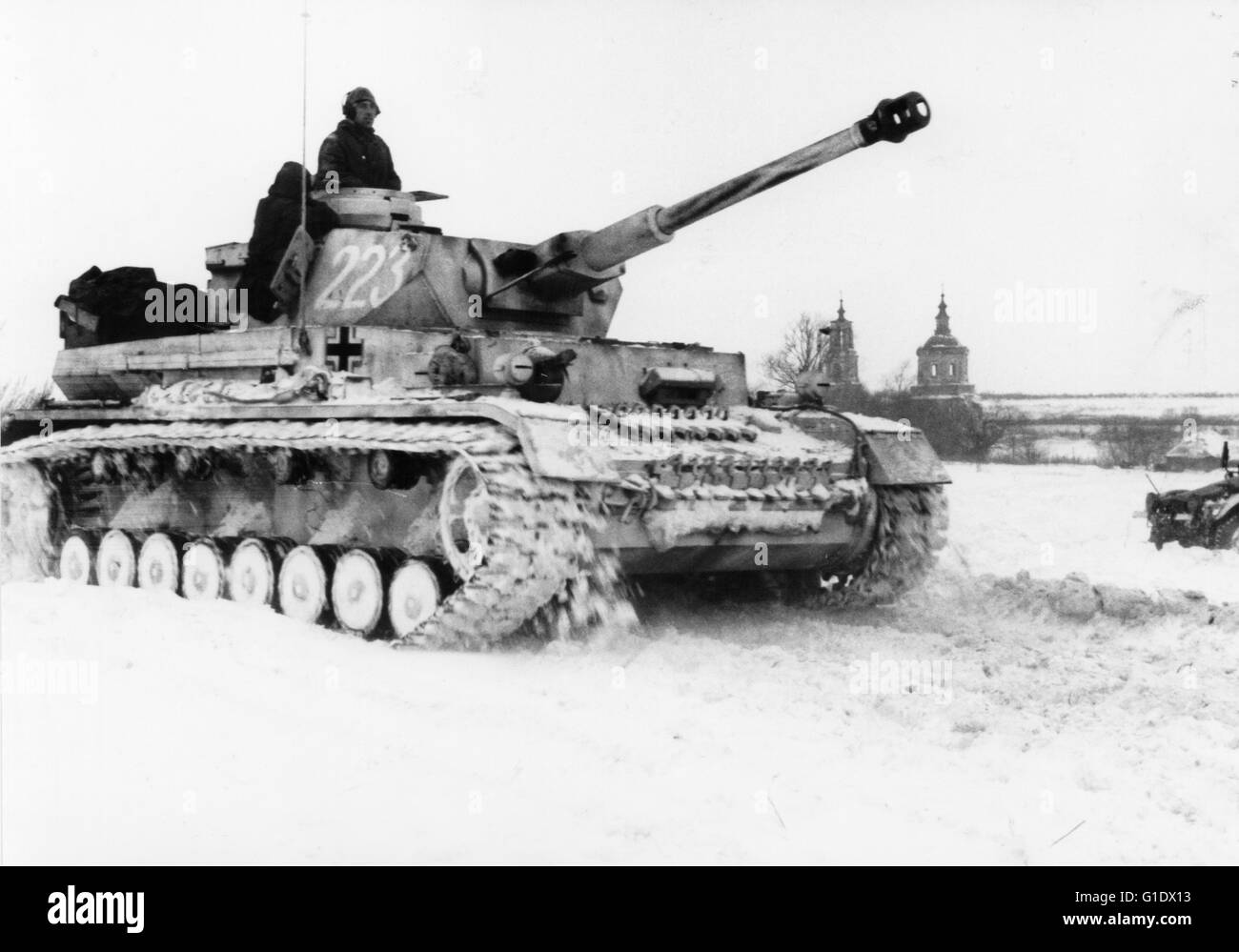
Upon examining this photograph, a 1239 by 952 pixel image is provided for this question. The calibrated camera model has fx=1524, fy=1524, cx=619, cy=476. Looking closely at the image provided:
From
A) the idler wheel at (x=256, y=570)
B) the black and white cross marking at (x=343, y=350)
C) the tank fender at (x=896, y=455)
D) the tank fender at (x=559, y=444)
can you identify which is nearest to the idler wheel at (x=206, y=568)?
the idler wheel at (x=256, y=570)

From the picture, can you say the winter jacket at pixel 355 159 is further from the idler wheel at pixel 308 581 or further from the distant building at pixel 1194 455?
the distant building at pixel 1194 455

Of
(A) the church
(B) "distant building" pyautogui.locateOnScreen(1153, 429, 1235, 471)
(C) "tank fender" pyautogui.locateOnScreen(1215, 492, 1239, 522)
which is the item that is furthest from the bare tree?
(C) "tank fender" pyautogui.locateOnScreen(1215, 492, 1239, 522)

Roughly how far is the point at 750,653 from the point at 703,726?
6.36ft

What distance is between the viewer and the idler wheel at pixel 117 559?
11.8m

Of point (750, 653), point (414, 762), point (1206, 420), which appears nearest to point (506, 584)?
point (750, 653)

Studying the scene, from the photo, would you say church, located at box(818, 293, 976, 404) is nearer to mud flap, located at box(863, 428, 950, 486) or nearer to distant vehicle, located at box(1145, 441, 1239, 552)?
distant vehicle, located at box(1145, 441, 1239, 552)

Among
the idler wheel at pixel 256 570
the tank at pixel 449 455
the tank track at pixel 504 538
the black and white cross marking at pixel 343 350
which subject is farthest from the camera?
the idler wheel at pixel 256 570

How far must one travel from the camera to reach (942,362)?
3850cm

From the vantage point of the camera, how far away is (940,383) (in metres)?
36.4

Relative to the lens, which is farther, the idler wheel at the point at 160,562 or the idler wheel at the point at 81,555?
the idler wheel at the point at 81,555

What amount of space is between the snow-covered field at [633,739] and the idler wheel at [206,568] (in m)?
0.79

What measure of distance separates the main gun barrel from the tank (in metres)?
0.02

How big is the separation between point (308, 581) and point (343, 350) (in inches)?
61.2

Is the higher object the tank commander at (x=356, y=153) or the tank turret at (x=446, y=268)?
the tank commander at (x=356, y=153)
